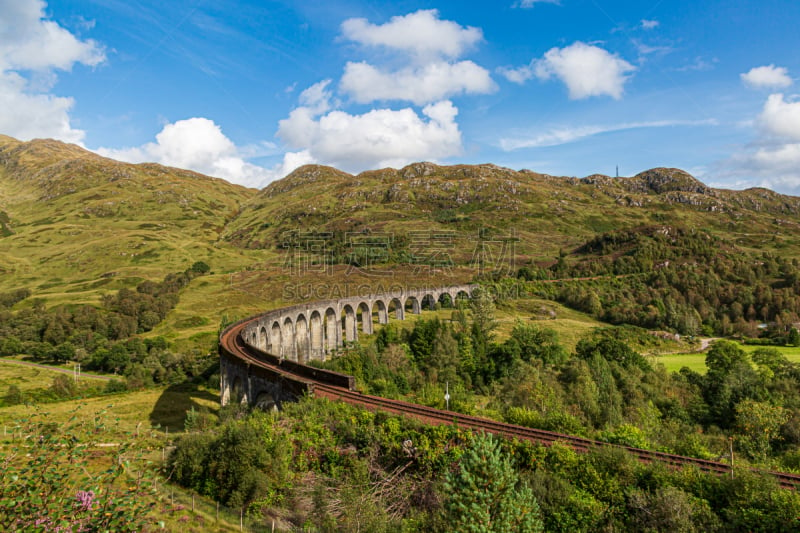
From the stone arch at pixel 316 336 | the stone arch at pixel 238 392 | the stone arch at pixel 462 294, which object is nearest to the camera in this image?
the stone arch at pixel 238 392

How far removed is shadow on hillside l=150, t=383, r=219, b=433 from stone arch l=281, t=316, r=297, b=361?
1092 centimetres

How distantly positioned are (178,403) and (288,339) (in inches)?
638

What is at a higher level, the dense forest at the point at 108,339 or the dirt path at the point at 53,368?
the dense forest at the point at 108,339

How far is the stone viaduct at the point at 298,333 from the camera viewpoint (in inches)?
1297

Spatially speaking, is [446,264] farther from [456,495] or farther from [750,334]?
[456,495]

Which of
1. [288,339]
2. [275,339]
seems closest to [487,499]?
[275,339]

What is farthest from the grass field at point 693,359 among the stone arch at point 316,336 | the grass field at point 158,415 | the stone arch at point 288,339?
the grass field at point 158,415

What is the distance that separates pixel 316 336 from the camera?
221 ft

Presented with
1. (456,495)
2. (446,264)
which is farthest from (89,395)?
(446,264)

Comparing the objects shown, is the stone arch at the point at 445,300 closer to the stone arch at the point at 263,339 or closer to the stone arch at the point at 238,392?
the stone arch at the point at 263,339

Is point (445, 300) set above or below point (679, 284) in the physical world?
below

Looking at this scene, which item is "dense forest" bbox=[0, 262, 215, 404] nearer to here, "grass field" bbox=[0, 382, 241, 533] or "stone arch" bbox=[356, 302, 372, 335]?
"grass field" bbox=[0, 382, 241, 533]

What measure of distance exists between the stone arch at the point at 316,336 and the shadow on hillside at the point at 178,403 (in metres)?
17.1

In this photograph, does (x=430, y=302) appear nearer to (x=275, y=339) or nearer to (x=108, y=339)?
(x=275, y=339)
